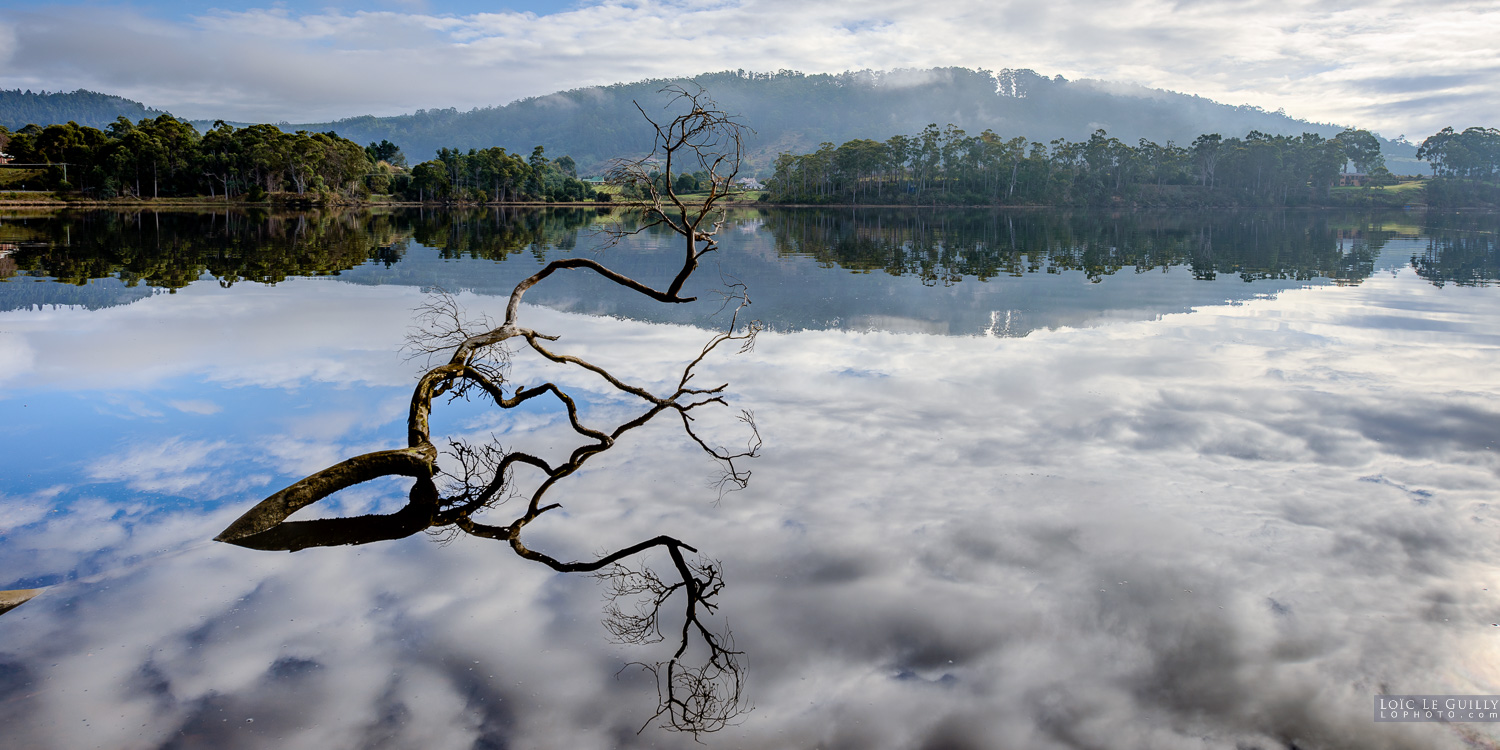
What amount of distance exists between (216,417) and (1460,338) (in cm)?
2293

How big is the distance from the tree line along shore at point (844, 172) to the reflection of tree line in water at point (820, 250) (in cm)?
4055

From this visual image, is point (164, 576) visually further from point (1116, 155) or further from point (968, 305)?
point (1116, 155)

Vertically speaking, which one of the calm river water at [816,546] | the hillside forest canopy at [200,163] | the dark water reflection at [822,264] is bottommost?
the calm river water at [816,546]

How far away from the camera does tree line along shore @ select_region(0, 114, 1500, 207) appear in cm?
9531

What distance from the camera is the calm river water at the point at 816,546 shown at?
5387mm

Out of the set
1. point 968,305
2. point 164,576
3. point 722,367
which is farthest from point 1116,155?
point 164,576

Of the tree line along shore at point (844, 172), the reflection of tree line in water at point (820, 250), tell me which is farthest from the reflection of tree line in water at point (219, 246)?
the tree line along shore at point (844, 172)

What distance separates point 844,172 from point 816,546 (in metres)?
133

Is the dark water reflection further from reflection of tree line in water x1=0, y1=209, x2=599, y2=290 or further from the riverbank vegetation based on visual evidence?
the riverbank vegetation

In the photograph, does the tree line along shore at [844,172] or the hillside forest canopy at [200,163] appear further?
the tree line along shore at [844,172]

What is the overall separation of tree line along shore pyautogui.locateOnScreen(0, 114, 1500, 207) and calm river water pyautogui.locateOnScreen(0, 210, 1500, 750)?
87983 millimetres

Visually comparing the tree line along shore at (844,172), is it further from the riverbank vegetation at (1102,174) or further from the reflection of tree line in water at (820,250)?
the reflection of tree line in water at (820,250)

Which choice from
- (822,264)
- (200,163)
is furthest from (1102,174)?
(200,163)

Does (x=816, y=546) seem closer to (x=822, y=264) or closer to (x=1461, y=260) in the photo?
(x=822, y=264)
